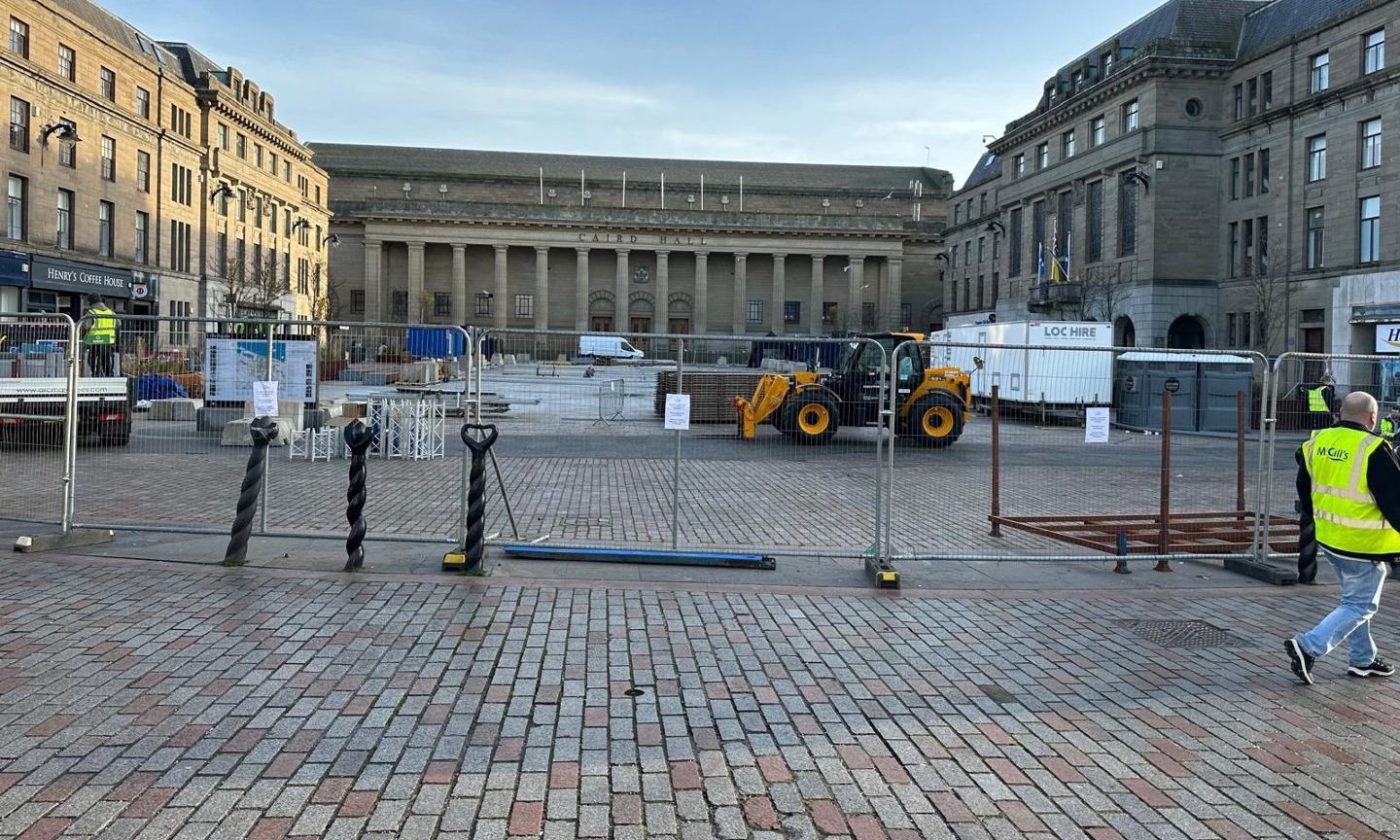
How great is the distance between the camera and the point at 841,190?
104 metres

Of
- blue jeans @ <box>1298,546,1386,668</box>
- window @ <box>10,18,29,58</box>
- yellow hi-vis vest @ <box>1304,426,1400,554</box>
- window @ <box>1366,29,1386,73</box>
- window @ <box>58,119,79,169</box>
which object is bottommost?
blue jeans @ <box>1298,546,1386,668</box>

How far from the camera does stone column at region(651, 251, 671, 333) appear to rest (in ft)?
310

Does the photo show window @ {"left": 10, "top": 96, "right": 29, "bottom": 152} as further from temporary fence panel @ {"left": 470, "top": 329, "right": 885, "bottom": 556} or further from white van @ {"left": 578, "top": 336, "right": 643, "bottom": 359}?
white van @ {"left": 578, "top": 336, "right": 643, "bottom": 359}

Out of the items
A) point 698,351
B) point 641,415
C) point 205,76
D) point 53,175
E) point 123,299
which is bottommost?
point 641,415

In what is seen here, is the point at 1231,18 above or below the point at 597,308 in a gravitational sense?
above

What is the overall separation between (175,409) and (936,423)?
39.8ft

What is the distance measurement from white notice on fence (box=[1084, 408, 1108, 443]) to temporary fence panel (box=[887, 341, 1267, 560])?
14 millimetres

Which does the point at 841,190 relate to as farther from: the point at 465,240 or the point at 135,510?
the point at 135,510

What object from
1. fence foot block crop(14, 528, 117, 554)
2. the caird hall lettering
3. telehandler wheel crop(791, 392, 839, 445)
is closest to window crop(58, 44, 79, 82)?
telehandler wheel crop(791, 392, 839, 445)

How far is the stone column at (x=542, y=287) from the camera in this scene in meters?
92.1

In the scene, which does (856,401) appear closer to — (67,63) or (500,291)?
(67,63)

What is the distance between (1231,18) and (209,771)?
58626mm

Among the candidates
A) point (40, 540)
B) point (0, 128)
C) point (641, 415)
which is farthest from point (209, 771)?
point (0, 128)

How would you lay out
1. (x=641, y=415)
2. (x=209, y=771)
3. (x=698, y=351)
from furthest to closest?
(x=698, y=351)
(x=641, y=415)
(x=209, y=771)
